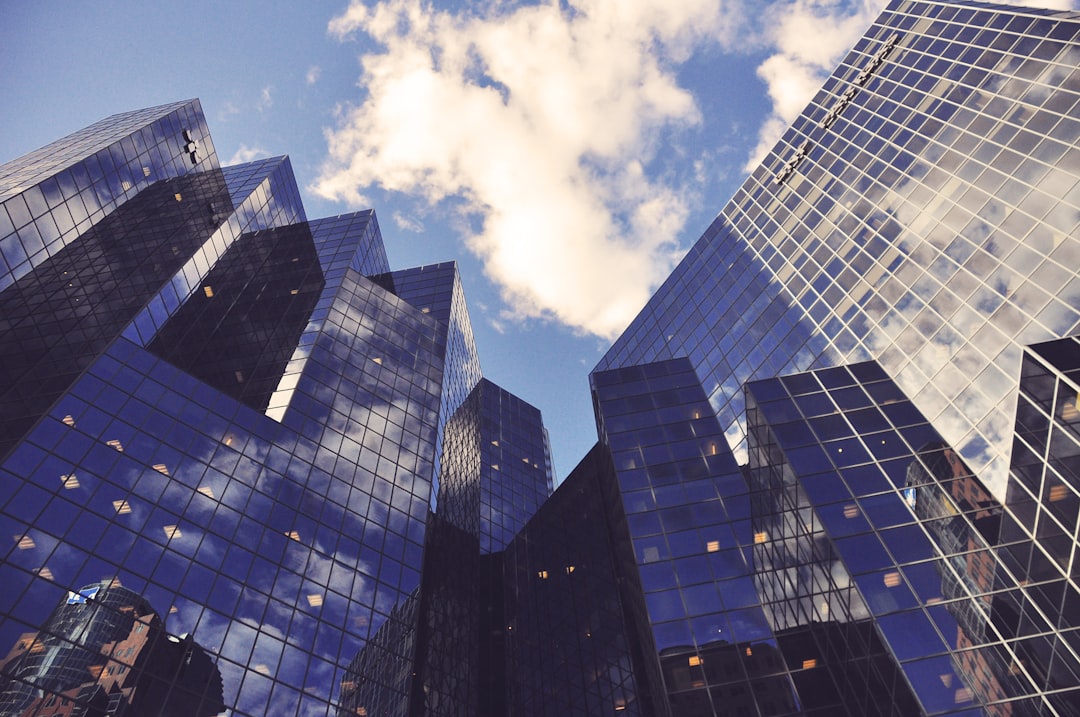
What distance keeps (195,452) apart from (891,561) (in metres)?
39.8

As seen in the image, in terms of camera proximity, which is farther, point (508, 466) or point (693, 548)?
point (508, 466)

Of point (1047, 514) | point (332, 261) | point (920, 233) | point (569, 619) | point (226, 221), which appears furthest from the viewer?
point (332, 261)

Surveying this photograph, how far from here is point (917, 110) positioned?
157 feet

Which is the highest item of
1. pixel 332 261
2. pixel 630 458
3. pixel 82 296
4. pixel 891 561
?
pixel 332 261

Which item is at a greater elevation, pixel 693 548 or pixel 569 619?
pixel 569 619

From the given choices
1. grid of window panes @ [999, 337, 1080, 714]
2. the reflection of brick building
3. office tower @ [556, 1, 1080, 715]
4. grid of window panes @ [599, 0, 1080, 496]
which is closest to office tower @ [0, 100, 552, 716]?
the reflection of brick building

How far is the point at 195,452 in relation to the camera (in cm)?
3553

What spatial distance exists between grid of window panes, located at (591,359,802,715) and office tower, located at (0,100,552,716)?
1694 cm

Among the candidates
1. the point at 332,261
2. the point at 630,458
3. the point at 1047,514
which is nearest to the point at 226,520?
the point at 630,458

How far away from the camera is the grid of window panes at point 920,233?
105ft

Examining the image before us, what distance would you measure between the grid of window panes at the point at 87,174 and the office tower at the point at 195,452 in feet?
0.62

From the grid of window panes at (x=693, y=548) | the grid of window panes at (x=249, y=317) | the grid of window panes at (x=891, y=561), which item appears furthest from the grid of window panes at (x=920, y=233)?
the grid of window panes at (x=249, y=317)

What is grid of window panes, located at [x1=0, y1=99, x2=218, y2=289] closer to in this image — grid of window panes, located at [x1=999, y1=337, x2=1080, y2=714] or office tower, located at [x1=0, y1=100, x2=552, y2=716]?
office tower, located at [x1=0, y1=100, x2=552, y2=716]

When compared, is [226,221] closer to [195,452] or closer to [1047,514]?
[195,452]
